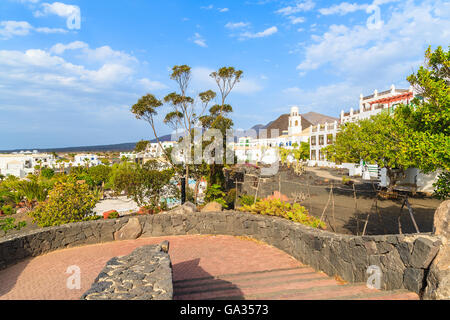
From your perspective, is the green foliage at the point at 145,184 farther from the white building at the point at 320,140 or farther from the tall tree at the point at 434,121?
the white building at the point at 320,140

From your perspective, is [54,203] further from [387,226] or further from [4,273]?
[387,226]

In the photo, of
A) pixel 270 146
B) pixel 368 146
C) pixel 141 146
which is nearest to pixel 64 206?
pixel 141 146

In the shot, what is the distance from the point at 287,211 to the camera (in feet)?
26.9

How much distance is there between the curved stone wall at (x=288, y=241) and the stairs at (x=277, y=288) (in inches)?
11.1

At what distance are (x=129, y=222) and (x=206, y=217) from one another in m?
2.60

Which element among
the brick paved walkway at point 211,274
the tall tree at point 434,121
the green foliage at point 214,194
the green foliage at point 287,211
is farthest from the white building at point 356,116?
the brick paved walkway at point 211,274

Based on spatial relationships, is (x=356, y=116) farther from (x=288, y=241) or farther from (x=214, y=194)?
(x=288, y=241)

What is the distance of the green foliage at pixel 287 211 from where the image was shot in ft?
25.7

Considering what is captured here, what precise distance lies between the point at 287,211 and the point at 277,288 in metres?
3.61

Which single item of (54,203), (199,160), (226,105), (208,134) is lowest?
(54,203)

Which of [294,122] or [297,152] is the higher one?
[294,122]
